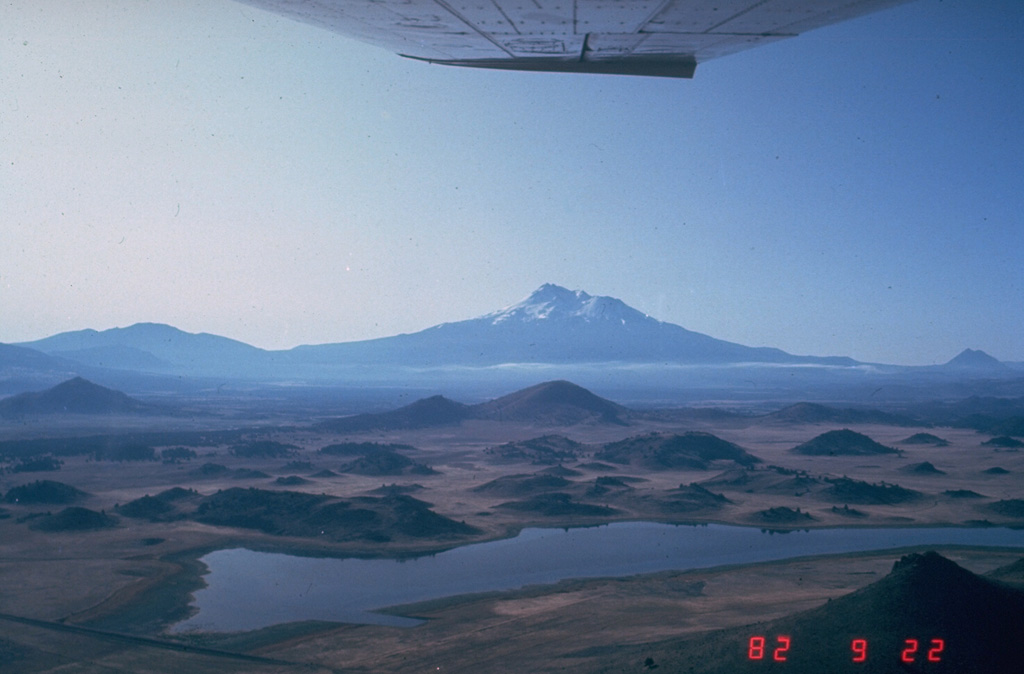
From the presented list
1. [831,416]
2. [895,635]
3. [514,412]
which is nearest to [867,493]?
[895,635]

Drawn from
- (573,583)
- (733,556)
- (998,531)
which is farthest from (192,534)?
(998,531)

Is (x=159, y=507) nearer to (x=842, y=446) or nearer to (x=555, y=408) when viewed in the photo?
(x=842, y=446)

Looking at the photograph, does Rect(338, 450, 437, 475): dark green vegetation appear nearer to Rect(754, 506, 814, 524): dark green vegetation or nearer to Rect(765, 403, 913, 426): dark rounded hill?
Rect(754, 506, 814, 524): dark green vegetation

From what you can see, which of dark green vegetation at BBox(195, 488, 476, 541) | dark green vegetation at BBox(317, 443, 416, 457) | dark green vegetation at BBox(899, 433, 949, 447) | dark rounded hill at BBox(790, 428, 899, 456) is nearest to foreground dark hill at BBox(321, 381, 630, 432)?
dark green vegetation at BBox(317, 443, 416, 457)

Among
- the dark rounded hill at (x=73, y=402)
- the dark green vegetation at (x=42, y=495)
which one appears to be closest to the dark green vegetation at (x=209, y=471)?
the dark green vegetation at (x=42, y=495)

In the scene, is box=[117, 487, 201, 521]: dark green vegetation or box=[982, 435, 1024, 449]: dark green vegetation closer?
box=[117, 487, 201, 521]: dark green vegetation
